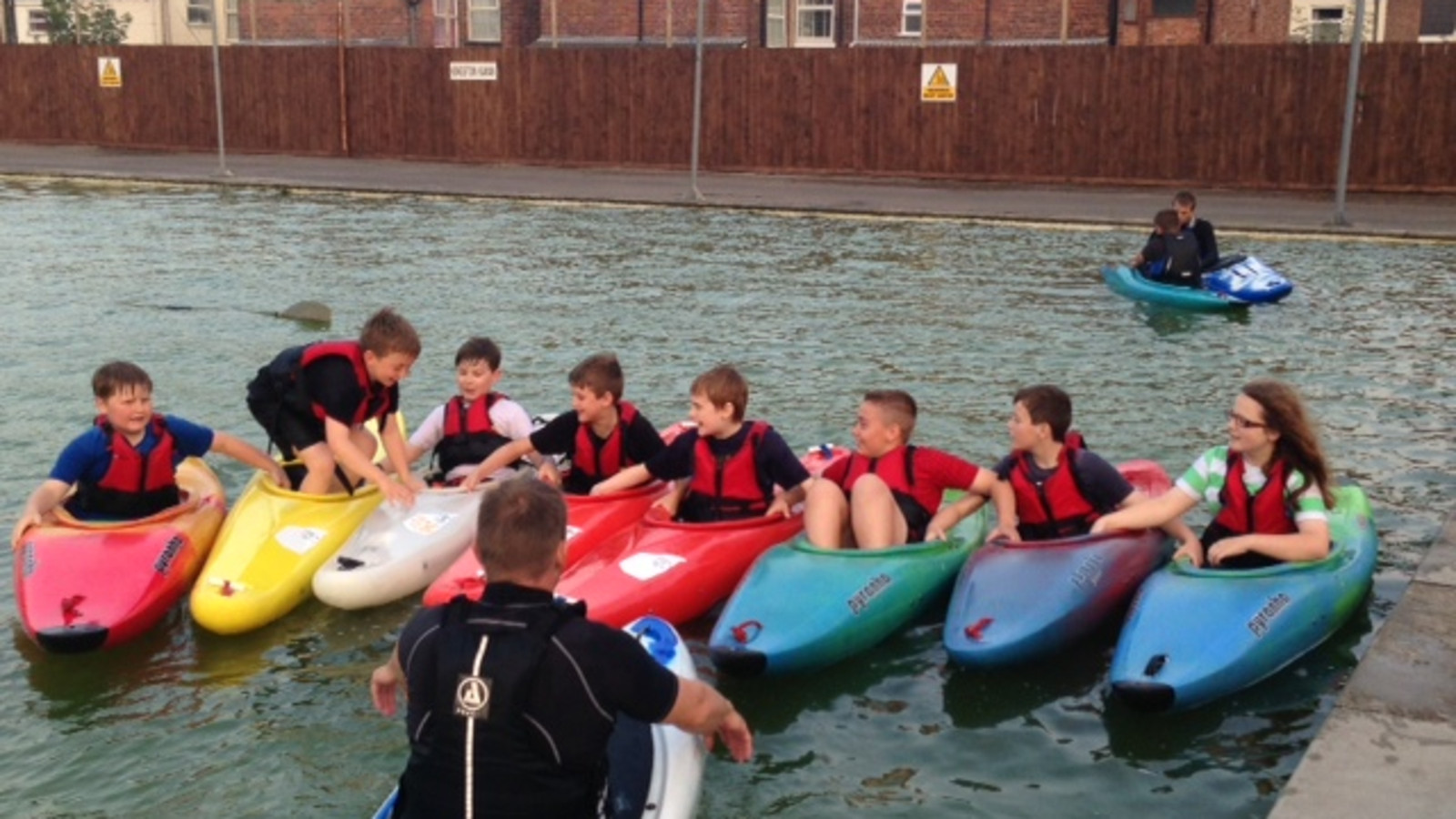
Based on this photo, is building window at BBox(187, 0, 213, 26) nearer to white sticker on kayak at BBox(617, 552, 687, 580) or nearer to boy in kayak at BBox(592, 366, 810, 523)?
boy in kayak at BBox(592, 366, 810, 523)

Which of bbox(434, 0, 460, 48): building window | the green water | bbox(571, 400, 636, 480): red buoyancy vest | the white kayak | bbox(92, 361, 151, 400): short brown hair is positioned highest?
bbox(434, 0, 460, 48): building window

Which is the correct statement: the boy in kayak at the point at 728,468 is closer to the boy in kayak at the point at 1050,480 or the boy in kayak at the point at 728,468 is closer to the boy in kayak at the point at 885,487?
the boy in kayak at the point at 885,487

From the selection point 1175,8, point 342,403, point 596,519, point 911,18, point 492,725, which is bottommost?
point 596,519

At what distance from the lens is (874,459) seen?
793 cm

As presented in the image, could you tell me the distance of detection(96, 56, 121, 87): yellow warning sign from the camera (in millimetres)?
39781

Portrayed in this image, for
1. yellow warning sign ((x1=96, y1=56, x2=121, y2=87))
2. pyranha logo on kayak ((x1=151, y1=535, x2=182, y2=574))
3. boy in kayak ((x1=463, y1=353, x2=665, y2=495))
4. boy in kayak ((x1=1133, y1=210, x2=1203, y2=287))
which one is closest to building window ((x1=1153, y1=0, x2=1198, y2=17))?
boy in kayak ((x1=1133, y1=210, x2=1203, y2=287))

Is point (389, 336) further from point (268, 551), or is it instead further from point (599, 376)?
point (268, 551)

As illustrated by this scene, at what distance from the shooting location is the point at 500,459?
8.66 metres

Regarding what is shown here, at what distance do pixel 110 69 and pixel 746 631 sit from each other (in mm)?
37545

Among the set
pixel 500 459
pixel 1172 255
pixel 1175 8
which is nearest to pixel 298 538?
pixel 500 459

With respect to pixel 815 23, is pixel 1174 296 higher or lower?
lower

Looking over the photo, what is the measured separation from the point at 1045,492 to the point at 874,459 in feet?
2.78

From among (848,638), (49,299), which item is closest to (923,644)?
(848,638)

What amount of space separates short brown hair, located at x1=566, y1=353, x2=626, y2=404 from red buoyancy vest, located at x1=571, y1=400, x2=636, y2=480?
0.89ft
